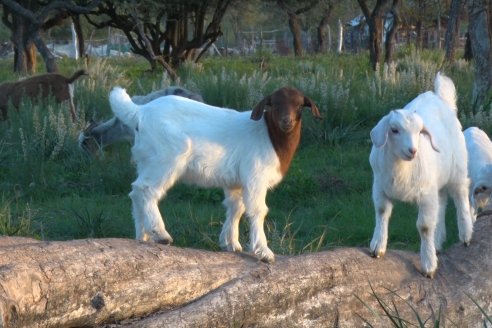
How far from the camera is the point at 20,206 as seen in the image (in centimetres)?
986

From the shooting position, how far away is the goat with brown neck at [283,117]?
250 inches

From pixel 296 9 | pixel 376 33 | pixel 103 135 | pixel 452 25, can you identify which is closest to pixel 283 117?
pixel 103 135

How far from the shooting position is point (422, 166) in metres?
6.35

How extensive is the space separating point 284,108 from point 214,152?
1.86ft

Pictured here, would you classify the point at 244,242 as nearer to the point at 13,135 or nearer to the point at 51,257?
the point at 51,257

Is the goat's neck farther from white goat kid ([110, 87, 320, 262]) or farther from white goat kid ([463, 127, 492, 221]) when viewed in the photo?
white goat kid ([463, 127, 492, 221])

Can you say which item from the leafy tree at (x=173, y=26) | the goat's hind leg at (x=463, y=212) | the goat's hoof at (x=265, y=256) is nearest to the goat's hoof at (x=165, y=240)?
the goat's hoof at (x=265, y=256)

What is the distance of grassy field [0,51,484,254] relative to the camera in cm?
853

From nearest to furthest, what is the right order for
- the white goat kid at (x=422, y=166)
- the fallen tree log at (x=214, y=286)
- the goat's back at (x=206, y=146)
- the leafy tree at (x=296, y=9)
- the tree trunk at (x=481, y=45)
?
the fallen tree log at (x=214, y=286)
the white goat kid at (x=422, y=166)
the goat's back at (x=206, y=146)
the tree trunk at (x=481, y=45)
the leafy tree at (x=296, y=9)

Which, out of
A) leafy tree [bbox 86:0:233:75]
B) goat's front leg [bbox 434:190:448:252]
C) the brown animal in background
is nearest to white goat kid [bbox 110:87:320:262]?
goat's front leg [bbox 434:190:448:252]

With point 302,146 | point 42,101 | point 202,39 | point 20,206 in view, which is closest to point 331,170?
point 302,146

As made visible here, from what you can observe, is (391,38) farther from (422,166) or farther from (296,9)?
(422,166)

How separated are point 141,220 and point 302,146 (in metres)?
6.31

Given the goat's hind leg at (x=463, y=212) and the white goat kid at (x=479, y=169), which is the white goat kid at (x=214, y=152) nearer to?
the goat's hind leg at (x=463, y=212)
